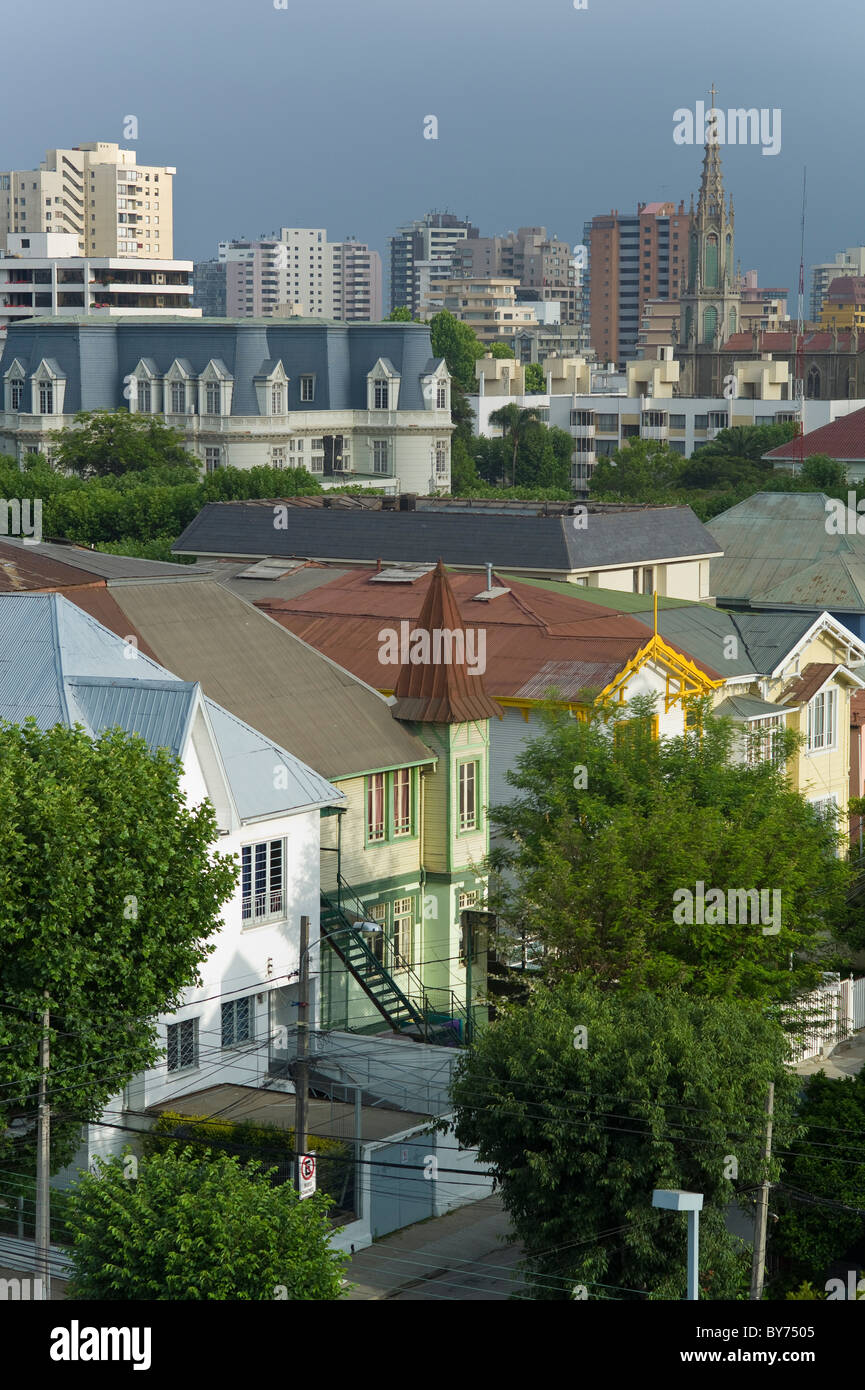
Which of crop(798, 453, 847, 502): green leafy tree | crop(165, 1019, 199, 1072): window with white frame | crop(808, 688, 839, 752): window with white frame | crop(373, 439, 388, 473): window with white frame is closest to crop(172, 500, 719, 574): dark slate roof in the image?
crop(808, 688, 839, 752): window with white frame

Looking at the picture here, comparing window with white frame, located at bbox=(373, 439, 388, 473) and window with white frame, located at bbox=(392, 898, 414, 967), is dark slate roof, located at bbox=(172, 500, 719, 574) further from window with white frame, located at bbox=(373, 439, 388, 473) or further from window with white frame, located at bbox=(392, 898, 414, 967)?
window with white frame, located at bbox=(373, 439, 388, 473)

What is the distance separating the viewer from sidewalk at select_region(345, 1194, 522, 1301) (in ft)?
98.4

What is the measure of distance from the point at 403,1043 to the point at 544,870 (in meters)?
3.98

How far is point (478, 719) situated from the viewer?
43281 mm

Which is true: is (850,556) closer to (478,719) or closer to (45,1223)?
(478,719)

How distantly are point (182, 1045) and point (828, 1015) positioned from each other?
11798 mm

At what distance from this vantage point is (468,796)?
142 ft

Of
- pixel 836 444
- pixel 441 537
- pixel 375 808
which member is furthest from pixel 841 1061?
pixel 836 444

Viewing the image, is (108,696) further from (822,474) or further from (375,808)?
(822,474)

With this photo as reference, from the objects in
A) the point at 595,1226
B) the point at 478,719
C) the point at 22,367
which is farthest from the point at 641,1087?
the point at 22,367

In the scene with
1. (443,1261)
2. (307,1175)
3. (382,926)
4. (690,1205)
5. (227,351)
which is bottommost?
(443,1261)

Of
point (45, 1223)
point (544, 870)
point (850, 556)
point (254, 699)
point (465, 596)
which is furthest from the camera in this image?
point (850, 556)

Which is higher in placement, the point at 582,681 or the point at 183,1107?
the point at 582,681

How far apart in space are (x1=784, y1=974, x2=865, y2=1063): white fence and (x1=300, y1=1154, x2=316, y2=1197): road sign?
34.0 feet
